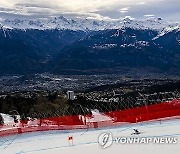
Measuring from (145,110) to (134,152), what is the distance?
1196 centimetres

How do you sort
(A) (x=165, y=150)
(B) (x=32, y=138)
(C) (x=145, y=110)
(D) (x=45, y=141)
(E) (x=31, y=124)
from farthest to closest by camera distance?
(E) (x=31, y=124) → (C) (x=145, y=110) → (B) (x=32, y=138) → (D) (x=45, y=141) → (A) (x=165, y=150)

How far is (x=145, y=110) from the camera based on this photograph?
28219mm

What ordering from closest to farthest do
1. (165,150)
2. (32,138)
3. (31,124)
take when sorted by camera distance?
(165,150) < (32,138) < (31,124)

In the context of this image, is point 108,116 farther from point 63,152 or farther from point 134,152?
point 134,152

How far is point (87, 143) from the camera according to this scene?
2047 cm

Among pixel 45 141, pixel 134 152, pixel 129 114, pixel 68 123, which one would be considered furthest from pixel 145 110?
pixel 134 152

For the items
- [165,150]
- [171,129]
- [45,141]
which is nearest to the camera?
[165,150]

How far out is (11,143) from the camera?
82.0 ft

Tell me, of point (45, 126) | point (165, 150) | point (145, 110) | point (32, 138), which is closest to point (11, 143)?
point (32, 138)

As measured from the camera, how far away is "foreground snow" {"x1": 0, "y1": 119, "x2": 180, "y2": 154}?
16.9 meters

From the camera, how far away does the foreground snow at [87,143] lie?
1692 cm

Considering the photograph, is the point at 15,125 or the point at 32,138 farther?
the point at 15,125

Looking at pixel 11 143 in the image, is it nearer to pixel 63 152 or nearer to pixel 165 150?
pixel 63 152

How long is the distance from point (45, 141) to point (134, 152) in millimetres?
8756
